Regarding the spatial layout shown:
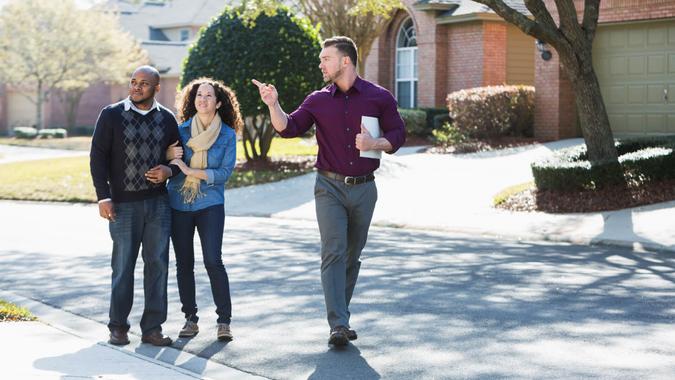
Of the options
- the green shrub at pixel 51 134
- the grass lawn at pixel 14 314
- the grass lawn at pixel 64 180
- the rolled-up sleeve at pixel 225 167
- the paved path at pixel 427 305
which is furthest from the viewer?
the green shrub at pixel 51 134

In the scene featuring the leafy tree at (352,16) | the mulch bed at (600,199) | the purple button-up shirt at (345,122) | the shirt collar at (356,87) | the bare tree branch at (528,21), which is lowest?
the mulch bed at (600,199)

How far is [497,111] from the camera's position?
81.9 ft

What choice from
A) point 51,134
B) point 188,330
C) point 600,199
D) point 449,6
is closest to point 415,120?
point 449,6

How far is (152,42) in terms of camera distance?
58.0 metres

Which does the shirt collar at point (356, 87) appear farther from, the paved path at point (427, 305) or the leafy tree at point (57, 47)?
the leafy tree at point (57, 47)

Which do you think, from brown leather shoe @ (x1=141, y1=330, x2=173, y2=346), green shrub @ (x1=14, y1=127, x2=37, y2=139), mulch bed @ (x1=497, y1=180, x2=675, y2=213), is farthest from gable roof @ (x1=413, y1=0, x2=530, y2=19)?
green shrub @ (x1=14, y1=127, x2=37, y2=139)

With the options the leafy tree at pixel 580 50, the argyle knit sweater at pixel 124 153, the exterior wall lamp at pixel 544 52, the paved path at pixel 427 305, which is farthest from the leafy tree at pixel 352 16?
the argyle knit sweater at pixel 124 153

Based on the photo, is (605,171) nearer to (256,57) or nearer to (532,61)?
(256,57)

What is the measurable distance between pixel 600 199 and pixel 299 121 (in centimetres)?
901

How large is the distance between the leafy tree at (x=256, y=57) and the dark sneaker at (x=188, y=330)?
1513 centimetres

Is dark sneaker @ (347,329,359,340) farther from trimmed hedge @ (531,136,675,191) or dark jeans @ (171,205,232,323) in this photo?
trimmed hedge @ (531,136,675,191)

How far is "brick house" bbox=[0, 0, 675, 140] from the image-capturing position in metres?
22.2

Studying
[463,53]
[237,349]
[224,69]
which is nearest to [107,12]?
[463,53]

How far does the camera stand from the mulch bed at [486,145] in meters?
24.1
